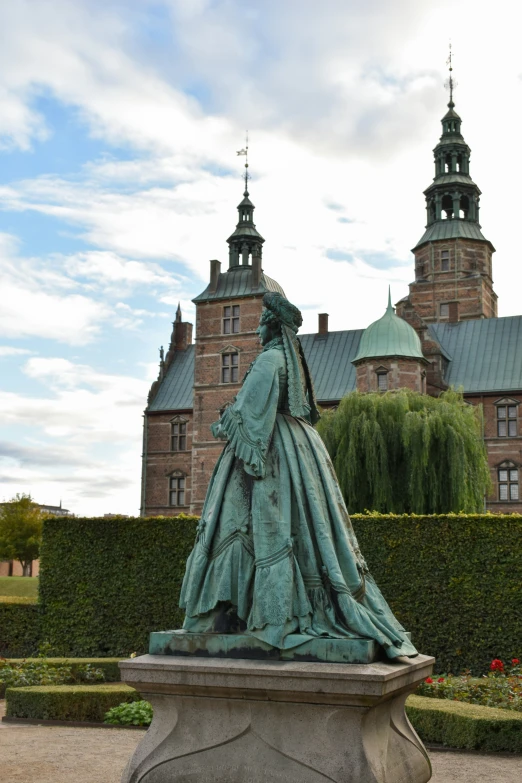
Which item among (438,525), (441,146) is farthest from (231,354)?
(438,525)

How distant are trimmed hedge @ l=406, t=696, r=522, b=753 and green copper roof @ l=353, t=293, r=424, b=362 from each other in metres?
27.7

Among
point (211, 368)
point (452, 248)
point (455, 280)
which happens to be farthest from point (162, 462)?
point (452, 248)

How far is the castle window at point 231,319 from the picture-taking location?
4084 cm

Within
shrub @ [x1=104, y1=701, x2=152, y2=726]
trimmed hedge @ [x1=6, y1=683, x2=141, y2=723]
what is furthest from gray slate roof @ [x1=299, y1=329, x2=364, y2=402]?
shrub @ [x1=104, y1=701, x2=152, y2=726]

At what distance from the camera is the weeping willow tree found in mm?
27125

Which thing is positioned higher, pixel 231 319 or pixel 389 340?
pixel 231 319

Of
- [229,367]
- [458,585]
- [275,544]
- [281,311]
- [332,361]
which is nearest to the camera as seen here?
[275,544]

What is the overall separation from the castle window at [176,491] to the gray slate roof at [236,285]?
10.1 metres

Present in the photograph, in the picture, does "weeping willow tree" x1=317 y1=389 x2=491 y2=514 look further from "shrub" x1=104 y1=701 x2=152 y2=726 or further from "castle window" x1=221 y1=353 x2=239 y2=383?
"shrub" x1=104 y1=701 x2=152 y2=726

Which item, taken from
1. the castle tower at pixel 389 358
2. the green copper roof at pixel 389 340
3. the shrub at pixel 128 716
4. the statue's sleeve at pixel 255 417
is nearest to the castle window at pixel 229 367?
the castle tower at pixel 389 358

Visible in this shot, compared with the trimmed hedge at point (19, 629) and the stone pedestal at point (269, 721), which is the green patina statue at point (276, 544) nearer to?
the stone pedestal at point (269, 721)

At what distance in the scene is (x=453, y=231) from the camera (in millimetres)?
48625

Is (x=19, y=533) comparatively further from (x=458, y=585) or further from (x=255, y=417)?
(x=255, y=417)

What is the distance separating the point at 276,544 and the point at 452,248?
4583cm
